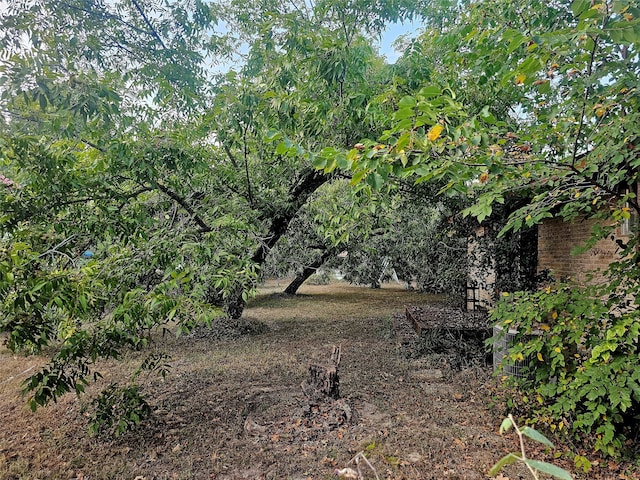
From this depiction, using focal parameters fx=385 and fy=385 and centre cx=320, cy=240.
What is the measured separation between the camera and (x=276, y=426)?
351 centimetres

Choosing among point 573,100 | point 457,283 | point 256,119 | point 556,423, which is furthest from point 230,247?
point 457,283

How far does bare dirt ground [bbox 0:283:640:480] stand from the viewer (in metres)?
2.88

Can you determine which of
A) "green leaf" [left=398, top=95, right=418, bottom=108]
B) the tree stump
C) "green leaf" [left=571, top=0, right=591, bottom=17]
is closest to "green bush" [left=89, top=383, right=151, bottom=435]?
the tree stump

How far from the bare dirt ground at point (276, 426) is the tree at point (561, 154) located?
637 millimetres

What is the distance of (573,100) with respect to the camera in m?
2.41

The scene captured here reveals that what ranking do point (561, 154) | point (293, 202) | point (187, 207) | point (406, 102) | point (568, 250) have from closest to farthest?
point (406, 102)
point (561, 154)
point (187, 207)
point (568, 250)
point (293, 202)

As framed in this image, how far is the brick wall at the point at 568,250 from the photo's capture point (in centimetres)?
481

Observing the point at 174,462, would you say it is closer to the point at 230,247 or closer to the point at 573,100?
the point at 230,247

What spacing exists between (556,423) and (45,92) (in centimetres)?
446

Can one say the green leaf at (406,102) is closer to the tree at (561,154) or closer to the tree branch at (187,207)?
the tree at (561,154)

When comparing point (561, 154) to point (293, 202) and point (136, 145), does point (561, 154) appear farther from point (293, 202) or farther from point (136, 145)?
point (293, 202)

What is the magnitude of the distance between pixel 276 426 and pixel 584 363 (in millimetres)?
2549

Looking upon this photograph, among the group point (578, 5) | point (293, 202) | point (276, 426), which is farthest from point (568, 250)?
point (578, 5)

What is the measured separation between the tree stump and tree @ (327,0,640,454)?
1721 millimetres
